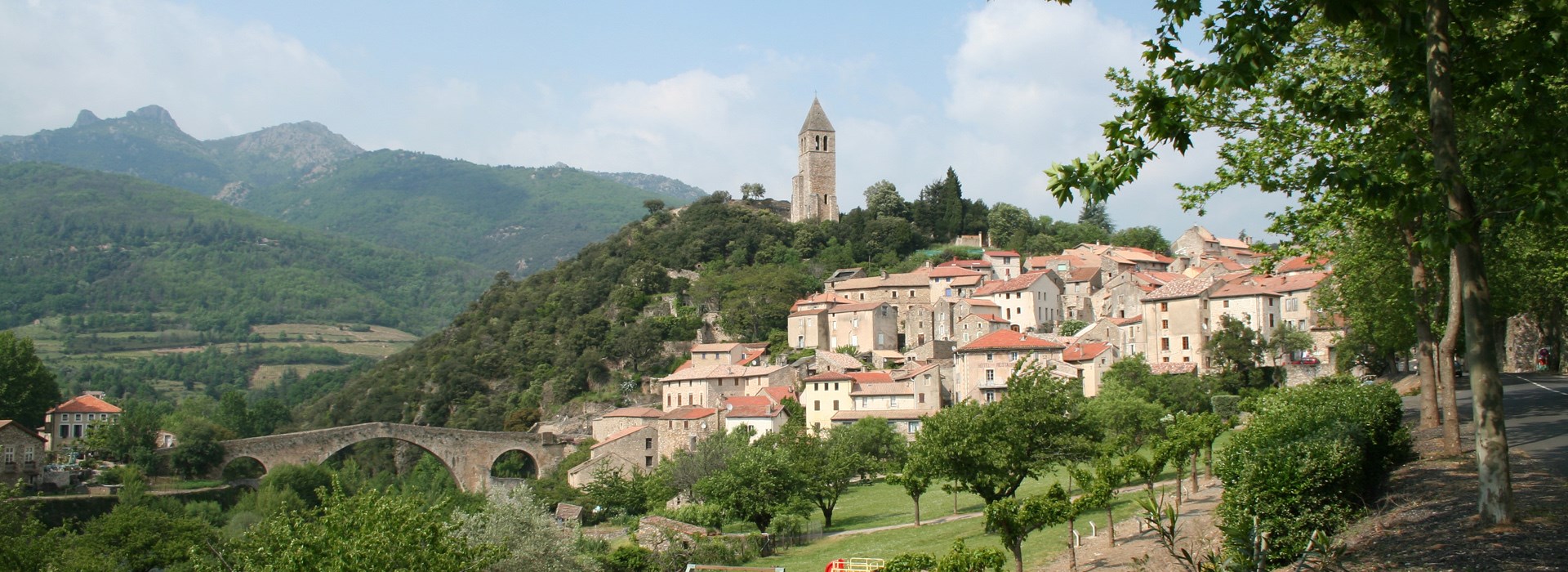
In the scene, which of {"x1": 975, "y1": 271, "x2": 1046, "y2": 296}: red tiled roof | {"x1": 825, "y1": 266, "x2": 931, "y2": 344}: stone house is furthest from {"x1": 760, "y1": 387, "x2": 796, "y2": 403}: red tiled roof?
{"x1": 975, "y1": 271, "x2": 1046, "y2": 296}: red tiled roof

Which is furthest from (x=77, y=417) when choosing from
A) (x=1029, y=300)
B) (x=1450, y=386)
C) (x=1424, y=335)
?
(x=1450, y=386)

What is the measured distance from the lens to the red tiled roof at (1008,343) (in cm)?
5578

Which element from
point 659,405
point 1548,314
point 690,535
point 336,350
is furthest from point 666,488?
point 336,350

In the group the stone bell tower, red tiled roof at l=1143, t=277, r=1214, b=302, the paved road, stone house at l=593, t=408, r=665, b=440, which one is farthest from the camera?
the stone bell tower

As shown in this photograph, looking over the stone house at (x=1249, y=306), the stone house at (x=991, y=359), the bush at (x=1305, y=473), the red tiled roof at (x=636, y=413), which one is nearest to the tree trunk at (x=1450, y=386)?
the bush at (x=1305, y=473)

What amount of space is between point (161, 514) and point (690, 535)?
844 inches

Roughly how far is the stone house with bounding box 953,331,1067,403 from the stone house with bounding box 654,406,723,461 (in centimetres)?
1259

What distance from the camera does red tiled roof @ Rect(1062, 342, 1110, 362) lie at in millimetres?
55584

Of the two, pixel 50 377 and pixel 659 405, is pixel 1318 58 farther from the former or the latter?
pixel 50 377

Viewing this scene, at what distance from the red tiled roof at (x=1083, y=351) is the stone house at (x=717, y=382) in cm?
1566

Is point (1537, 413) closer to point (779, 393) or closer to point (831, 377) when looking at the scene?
point (831, 377)

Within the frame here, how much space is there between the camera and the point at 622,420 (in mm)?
65125

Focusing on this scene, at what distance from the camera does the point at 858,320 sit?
72688 millimetres

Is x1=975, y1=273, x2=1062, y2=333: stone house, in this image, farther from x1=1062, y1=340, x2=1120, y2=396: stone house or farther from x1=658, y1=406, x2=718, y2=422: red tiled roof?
x1=658, y1=406, x2=718, y2=422: red tiled roof
